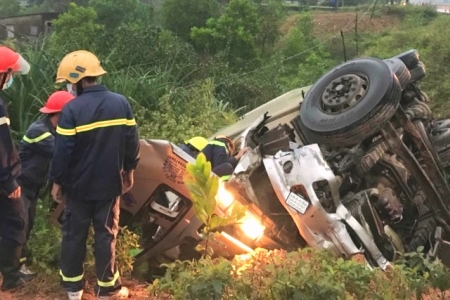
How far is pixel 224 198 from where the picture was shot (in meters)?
4.81

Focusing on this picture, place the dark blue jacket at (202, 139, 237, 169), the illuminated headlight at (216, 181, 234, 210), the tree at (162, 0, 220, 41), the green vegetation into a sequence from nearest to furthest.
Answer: the green vegetation, the illuminated headlight at (216, 181, 234, 210), the dark blue jacket at (202, 139, 237, 169), the tree at (162, 0, 220, 41)

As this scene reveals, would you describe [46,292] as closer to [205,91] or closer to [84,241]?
[84,241]

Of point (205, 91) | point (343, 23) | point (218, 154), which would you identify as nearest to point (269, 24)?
point (343, 23)

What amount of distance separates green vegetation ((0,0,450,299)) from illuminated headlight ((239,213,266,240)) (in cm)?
46

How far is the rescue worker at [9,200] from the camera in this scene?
404 centimetres

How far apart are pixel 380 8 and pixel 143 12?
19.9 meters

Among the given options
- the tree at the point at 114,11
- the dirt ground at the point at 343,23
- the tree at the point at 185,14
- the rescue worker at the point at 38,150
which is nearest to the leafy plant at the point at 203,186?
the rescue worker at the point at 38,150

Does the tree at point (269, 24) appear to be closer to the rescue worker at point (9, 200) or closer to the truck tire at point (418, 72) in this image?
the truck tire at point (418, 72)

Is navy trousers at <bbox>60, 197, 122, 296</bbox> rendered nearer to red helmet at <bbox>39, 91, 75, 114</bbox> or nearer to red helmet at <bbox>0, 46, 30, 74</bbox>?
red helmet at <bbox>39, 91, 75, 114</bbox>

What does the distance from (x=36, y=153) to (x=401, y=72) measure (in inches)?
133

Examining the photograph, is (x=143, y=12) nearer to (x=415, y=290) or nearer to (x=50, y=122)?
(x=50, y=122)

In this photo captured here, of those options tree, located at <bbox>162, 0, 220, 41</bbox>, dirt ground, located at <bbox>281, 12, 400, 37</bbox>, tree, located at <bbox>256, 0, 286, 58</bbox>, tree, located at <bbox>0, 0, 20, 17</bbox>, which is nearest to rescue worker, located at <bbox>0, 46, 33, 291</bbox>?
tree, located at <bbox>162, 0, 220, 41</bbox>

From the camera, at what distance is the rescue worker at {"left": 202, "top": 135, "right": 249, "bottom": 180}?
557 centimetres

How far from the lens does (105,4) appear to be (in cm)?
2892
